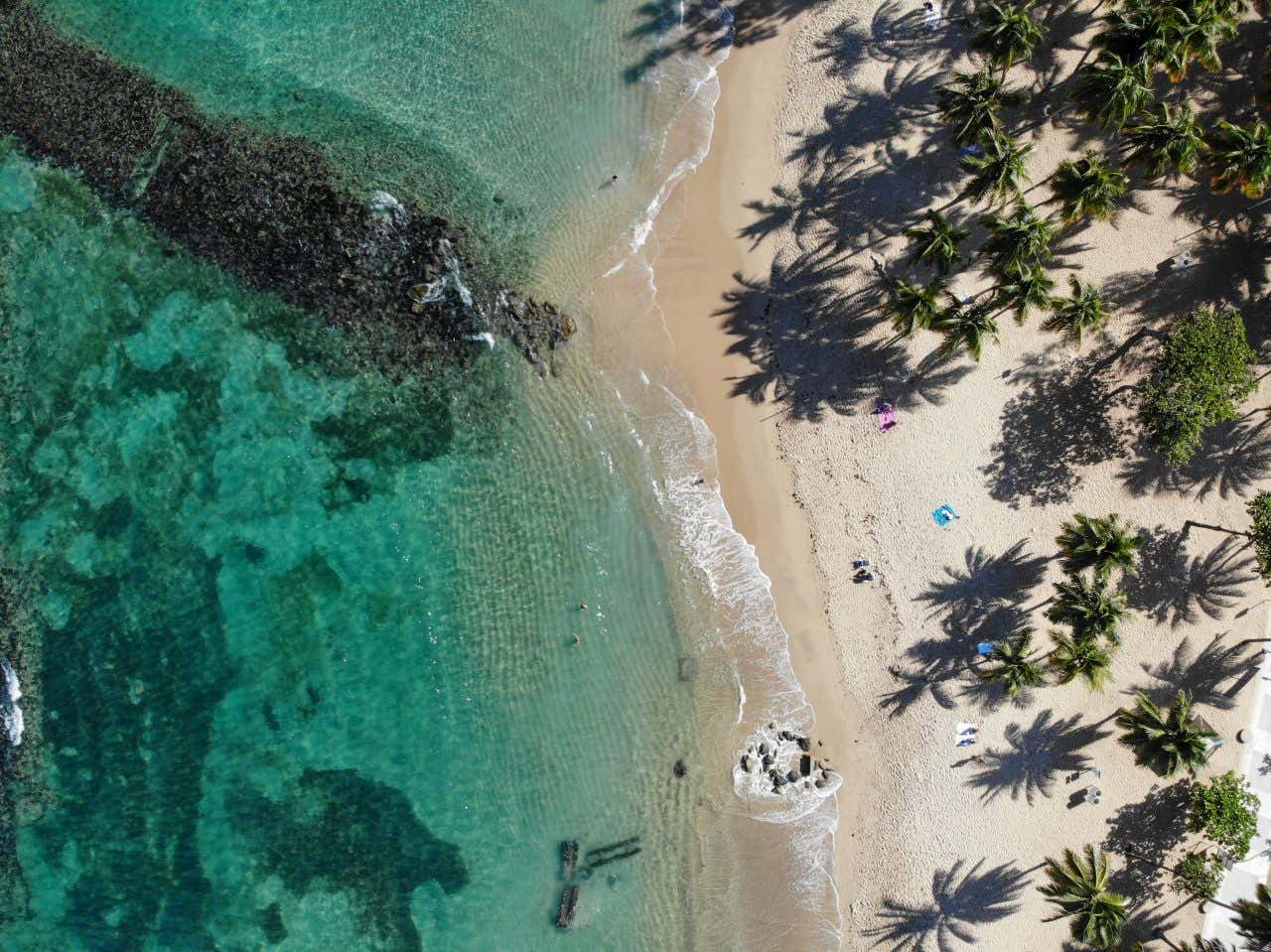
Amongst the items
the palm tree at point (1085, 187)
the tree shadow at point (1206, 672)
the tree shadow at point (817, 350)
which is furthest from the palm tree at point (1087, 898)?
the palm tree at point (1085, 187)

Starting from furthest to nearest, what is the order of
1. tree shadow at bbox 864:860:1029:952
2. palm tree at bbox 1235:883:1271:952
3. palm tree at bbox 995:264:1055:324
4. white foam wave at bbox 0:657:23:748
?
1. white foam wave at bbox 0:657:23:748
2. tree shadow at bbox 864:860:1029:952
3. palm tree at bbox 1235:883:1271:952
4. palm tree at bbox 995:264:1055:324

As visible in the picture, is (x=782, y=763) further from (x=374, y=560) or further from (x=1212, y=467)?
(x=1212, y=467)

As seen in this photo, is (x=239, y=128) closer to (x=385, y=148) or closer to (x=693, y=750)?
(x=385, y=148)

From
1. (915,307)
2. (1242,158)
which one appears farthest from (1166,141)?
(915,307)

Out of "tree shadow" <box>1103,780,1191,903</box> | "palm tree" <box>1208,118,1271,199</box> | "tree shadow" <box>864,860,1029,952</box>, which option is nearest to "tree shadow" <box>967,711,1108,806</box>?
"tree shadow" <box>1103,780,1191,903</box>

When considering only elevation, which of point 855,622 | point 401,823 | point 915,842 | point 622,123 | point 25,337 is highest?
point 622,123

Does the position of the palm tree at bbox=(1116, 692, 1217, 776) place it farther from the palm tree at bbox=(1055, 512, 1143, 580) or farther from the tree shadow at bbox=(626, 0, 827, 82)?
the tree shadow at bbox=(626, 0, 827, 82)

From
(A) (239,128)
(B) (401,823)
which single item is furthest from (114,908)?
(A) (239,128)
